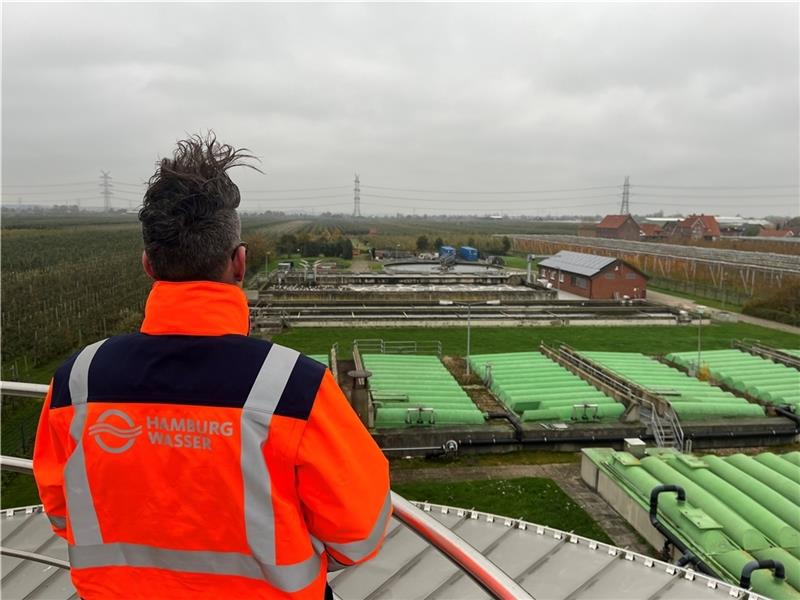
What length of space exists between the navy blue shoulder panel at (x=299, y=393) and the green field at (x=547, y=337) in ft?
58.6

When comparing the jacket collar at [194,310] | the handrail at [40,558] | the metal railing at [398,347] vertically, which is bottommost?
the metal railing at [398,347]

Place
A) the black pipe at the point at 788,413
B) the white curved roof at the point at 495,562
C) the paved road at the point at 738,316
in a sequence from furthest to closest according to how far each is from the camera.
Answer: the paved road at the point at 738,316, the black pipe at the point at 788,413, the white curved roof at the point at 495,562

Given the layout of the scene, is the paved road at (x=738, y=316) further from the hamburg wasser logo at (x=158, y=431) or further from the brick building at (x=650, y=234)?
the brick building at (x=650, y=234)

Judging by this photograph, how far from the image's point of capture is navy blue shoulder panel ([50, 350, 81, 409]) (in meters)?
1.42

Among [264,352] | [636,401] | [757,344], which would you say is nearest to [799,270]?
[757,344]

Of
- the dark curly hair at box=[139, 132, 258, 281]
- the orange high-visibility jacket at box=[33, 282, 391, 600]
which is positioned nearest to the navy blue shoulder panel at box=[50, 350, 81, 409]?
the orange high-visibility jacket at box=[33, 282, 391, 600]

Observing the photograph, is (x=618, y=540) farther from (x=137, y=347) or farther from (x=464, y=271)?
(x=464, y=271)

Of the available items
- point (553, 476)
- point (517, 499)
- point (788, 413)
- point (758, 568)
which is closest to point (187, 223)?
point (758, 568)

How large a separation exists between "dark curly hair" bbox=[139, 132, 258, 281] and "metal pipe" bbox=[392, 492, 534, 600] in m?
0.91

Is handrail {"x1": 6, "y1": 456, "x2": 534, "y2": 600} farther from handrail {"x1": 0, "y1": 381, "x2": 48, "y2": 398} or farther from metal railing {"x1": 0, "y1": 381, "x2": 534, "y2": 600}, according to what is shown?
handrail {"x1": 0, "y1": 381, "x2": 48, "y2": 398}

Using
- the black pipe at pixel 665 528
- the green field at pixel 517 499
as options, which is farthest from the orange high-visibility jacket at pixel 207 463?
the green field at pixel 517 499

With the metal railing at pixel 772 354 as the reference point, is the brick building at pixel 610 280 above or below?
above

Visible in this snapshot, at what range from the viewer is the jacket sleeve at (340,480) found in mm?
1299

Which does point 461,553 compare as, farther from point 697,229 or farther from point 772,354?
point 697,229
